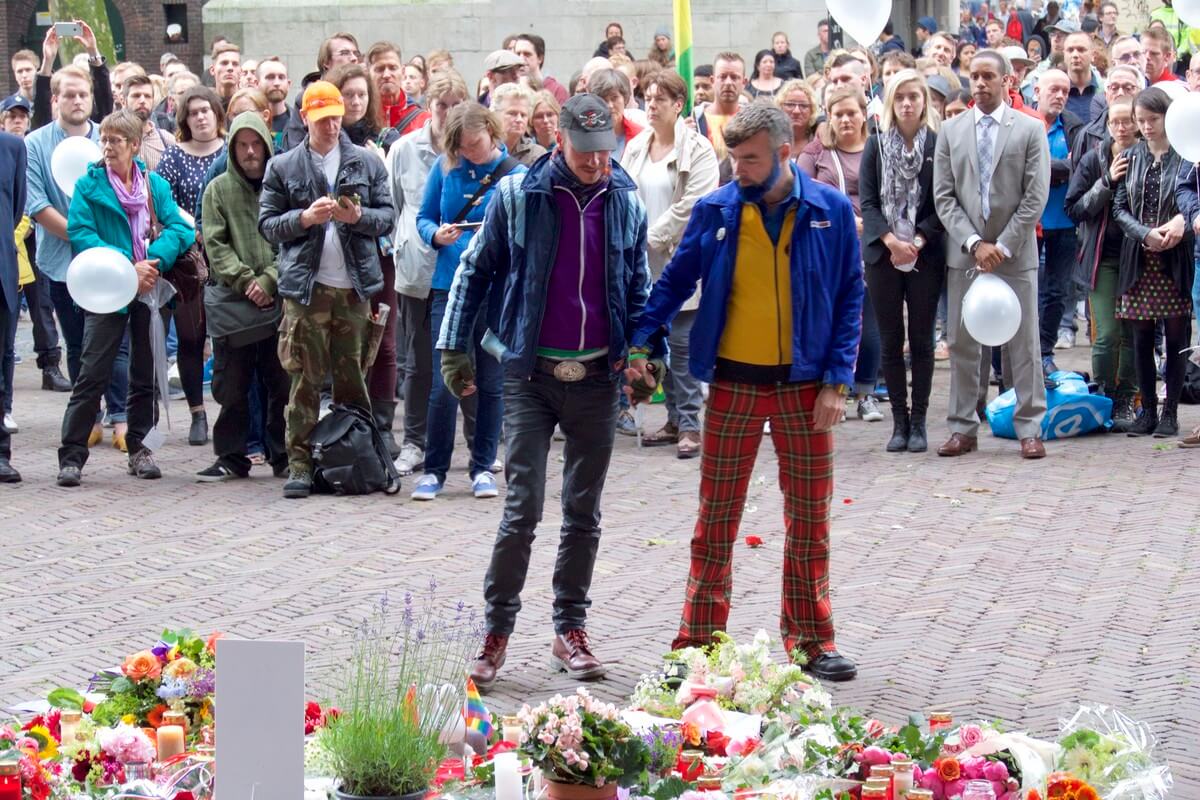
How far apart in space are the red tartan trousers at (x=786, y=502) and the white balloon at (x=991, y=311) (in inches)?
158

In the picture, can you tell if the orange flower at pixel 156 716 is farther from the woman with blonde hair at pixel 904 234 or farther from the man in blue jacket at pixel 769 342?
the woman with blonde hair at pixel 904 234

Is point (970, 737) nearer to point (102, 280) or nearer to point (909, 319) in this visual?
point (909, 319)

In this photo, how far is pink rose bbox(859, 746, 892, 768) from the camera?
→ 505 cm

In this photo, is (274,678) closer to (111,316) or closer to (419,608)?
(419,608)

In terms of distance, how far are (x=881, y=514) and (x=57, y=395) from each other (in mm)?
7159

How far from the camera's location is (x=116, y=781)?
5.19 metres

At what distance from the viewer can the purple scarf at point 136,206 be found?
10.4m

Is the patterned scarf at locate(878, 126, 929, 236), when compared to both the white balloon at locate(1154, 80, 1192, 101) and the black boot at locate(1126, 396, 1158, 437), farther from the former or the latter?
the black boot at locate(1126, 396, 1158, 437)

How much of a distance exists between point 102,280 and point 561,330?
4434 mm

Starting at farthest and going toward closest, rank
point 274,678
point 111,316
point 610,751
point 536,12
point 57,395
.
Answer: point 536,12, point 57,395, point 111,316, point 610,751, point 274,678

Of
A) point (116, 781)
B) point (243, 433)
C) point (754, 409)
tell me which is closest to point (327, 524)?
point (243, 433)

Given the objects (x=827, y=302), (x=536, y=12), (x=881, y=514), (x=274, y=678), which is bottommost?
(x=881, y=514)

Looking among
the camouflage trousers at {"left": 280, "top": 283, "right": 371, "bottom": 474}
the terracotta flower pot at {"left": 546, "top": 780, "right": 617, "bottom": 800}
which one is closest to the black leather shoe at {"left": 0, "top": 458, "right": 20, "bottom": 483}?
the camouflage trousers at {"left": 280, "top": 283, "right": 371, "bottom": 474}

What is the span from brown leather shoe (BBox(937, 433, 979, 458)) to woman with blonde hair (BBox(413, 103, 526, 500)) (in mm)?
2803
